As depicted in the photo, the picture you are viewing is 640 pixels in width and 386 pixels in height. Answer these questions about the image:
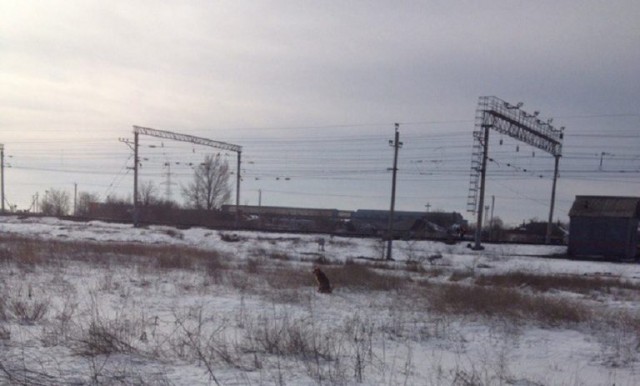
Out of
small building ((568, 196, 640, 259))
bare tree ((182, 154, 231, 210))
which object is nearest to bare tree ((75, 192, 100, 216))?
bare tree ((182, 154, 231, 210))

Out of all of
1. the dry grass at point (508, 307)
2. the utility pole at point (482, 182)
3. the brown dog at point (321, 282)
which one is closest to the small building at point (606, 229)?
the utility pole at point (482, 182)

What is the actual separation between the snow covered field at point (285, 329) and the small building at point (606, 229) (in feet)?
64.9

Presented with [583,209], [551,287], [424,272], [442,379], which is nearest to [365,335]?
[442,379]

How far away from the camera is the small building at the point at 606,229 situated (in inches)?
1513

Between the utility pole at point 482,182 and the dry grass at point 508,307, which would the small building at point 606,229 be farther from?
the dry grass at point 508,307

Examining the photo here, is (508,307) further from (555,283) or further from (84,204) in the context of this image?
(84,204)

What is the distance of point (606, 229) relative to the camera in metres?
38.9

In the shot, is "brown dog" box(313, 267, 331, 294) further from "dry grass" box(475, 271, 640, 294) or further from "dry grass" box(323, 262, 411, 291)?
"dry grass" box(475, 271, 640, 294)

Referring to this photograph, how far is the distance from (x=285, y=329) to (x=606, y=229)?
35.9m

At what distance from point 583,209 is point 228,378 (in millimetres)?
39472

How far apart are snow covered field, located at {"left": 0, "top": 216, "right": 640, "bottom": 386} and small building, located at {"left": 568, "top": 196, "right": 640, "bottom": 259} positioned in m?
19.8

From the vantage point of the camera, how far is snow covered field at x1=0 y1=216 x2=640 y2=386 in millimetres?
6891

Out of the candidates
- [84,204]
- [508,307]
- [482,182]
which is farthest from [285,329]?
[84,204]

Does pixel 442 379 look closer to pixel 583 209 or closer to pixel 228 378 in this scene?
pixel 228 378
